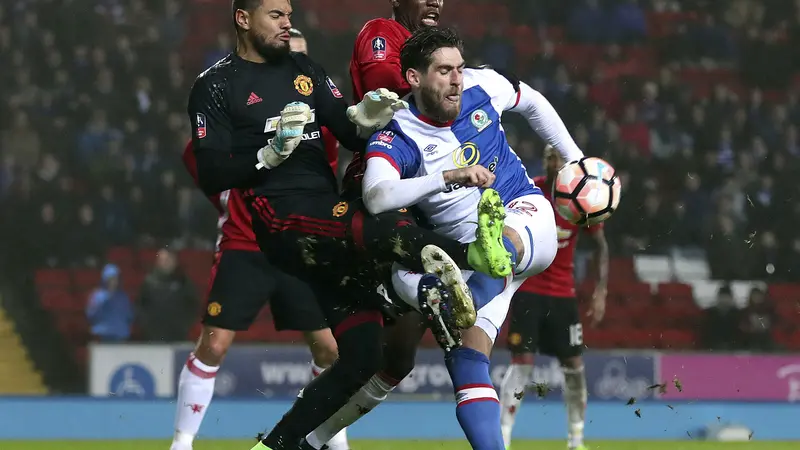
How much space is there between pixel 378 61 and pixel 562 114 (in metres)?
9.41

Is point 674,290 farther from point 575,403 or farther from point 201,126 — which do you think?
point 201,126

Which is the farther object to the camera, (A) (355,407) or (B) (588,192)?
(A) (355,407)

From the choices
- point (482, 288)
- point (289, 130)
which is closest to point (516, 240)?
point (482, 288)

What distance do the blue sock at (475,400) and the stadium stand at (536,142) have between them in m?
7.90

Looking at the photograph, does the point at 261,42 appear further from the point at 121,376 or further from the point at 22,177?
the point at 22,177

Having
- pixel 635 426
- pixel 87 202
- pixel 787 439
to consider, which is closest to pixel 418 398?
pixel 635 426

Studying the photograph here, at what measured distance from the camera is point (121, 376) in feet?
38.1

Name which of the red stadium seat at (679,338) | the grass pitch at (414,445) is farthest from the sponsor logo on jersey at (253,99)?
the red stadium seat at (679,338)

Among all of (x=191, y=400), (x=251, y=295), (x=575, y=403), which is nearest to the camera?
(x=191, y=400)

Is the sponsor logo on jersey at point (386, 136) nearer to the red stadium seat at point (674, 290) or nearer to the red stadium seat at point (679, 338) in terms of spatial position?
the red stadium seat at point (679, 338)

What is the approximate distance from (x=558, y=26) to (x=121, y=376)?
298 inches

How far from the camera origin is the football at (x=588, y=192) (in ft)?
18.1

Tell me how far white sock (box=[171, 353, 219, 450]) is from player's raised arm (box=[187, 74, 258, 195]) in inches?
62.8

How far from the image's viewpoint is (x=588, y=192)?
553cm
